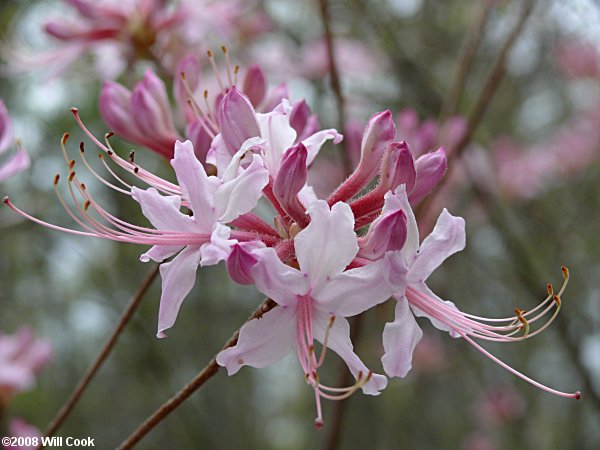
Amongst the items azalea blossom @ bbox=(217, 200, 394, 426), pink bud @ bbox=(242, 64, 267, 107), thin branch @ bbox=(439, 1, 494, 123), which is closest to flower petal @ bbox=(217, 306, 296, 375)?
azalea blossom @ bbox=(217, 200, 394, 426)

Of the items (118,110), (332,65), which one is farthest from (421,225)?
(118,110)

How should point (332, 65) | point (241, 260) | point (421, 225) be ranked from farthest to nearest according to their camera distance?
point (421, 225) → point (332, 65) → point (241, 260)

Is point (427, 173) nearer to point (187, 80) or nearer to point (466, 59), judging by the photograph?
point (187, 80)

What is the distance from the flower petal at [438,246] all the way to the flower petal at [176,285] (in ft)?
0.95

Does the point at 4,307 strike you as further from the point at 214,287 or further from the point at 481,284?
the point at 481,284

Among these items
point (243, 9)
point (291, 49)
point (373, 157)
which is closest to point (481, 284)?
point (291, 49)

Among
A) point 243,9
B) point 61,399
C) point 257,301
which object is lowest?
point 61,399

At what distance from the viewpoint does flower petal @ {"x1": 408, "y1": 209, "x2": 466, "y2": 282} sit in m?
1.02

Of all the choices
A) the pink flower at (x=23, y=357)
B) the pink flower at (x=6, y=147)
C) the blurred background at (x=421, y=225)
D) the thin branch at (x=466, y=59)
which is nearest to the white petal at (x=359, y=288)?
the pink flower at (x=6, y=147)

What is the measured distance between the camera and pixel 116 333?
3.91ft

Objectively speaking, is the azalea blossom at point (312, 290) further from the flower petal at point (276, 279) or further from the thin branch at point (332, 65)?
the thin branch at point (332, 65)

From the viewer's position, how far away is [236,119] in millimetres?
1073

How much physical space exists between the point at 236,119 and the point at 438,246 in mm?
327

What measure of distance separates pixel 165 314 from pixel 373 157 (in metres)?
0.37
